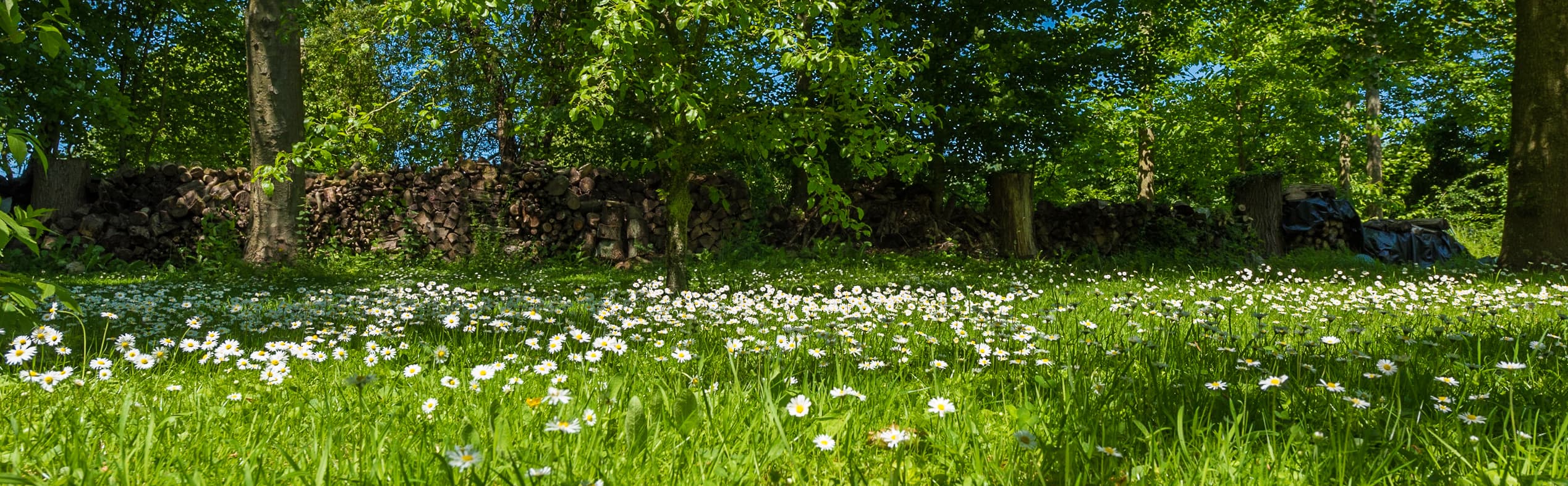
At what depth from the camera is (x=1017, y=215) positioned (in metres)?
11.2

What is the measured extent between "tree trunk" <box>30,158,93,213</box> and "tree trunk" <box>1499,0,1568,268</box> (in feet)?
59.9

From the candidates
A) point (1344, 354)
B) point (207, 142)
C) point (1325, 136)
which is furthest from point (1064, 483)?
point (1325, 136)

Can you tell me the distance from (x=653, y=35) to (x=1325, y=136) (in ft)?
74.7

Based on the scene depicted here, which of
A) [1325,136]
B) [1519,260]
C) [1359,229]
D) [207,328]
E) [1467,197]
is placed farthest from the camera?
[1467,197]

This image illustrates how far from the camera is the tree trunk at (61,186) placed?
1059 cm

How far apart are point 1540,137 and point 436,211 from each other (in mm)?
13898

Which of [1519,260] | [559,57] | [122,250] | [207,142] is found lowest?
[1519,260]

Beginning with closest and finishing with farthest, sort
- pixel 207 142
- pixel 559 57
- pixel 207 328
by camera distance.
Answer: pixel 207 328, pixel 559 57, pixel 207 142

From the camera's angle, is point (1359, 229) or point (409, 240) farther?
point (1359, 229)

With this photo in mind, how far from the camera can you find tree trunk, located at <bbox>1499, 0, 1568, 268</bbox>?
819 cm

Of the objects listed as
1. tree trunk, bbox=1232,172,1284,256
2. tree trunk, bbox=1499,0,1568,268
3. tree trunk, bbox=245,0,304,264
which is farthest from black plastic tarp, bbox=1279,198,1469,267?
tree trunk, bbox=245,0,304,264

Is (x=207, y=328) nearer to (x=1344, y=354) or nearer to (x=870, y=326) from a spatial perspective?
(x=870, y=326)

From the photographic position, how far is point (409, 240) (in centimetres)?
1090

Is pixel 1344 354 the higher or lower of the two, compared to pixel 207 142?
lower
